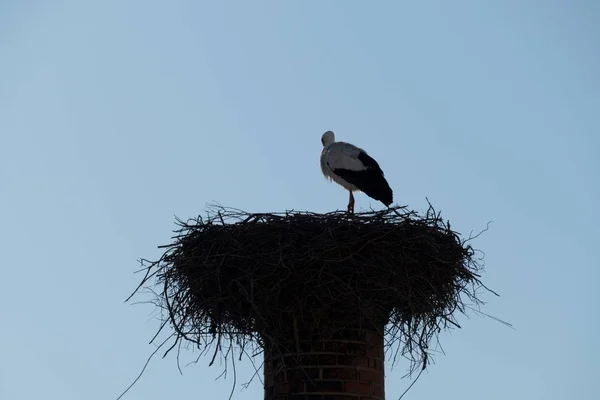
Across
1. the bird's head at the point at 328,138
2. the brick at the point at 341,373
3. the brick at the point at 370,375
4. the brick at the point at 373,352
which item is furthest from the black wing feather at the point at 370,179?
the brick at the point at 341,373

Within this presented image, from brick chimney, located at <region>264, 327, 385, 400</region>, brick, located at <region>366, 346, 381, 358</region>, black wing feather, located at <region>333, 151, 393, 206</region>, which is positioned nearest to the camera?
brick chimney, located at <region>264, 327, 385, 400</region>

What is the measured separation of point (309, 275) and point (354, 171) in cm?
378

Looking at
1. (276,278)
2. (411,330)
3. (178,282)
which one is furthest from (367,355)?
(178,282)

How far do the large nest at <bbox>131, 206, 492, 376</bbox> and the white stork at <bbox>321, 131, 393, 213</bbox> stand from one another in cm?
246

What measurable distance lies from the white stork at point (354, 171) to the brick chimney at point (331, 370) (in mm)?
3166

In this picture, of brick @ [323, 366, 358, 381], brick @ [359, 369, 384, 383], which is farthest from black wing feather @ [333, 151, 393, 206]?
brick @ [323, 366, 358, 381]

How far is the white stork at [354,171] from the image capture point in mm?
10133

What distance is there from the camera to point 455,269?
7.66 metres

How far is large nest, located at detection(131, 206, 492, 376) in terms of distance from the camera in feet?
22.4

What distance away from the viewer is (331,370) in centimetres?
680

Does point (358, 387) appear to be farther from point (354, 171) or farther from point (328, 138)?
point (328, 138)

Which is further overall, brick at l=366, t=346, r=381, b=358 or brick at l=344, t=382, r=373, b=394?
brick at l=366, t=346, r=381, b=358

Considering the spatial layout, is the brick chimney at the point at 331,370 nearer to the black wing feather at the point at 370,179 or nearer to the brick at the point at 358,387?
the brick at the point at 358,387

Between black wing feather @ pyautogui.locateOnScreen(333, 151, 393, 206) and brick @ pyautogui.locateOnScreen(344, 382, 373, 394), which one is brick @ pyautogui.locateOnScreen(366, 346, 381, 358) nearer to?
brick @ pyautogui.locateOnScreen(344, 382, 373, 394)
